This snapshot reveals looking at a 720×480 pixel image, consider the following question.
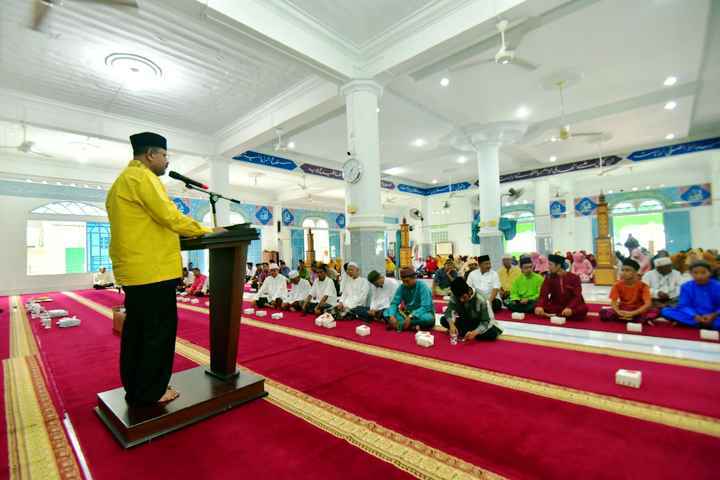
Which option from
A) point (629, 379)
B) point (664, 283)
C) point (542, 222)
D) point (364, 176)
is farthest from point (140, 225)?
point (542, 222)

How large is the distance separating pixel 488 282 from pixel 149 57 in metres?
5.33

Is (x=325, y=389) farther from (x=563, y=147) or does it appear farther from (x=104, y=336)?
(x=563, y=147)

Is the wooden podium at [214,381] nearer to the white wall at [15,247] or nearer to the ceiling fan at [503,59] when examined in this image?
the ceiling fan at [503,59]

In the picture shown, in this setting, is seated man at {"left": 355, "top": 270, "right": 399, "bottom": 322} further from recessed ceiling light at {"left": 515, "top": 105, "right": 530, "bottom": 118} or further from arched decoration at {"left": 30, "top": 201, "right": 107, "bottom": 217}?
arched decoration at {"left": 30, "top": 201, "right": 107, "bottom": 217}

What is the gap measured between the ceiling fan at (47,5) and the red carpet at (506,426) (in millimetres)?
3656

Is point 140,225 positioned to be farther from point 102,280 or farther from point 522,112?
point 102,280

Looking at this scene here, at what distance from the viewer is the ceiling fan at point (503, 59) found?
3.46m

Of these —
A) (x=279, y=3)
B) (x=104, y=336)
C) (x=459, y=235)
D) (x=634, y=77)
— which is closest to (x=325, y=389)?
(x=104, y=336)

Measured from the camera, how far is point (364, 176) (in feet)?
15.0

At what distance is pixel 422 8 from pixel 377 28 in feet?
1.95

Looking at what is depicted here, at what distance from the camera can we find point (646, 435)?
147cm

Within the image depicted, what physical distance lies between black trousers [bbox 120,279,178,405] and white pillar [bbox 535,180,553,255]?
10.2 metres

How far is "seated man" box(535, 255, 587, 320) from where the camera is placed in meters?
3.87

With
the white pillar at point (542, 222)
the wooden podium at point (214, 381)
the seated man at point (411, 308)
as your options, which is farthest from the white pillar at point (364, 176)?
the white pillar at point (542, 222)
